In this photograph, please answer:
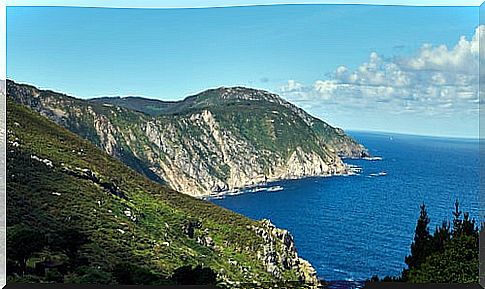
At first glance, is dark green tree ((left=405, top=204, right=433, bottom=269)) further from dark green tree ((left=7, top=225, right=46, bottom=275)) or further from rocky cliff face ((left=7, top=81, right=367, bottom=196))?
dark green tree ((left=7, top=225, right=46, bottom=275))

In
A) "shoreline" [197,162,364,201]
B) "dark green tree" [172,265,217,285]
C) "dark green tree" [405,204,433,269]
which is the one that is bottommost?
"dark green tree" [172,265,217,285]

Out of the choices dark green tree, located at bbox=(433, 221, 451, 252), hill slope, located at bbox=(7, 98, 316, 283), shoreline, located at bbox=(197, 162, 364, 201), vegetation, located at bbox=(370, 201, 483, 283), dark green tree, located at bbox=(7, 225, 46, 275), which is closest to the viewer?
vegetation, located at bbox=(370, 201, 483, 283)

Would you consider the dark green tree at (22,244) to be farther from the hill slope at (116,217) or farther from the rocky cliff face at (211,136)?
the rocky cliff face at (211,136)

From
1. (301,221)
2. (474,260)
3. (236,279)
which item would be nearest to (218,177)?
(301,221)

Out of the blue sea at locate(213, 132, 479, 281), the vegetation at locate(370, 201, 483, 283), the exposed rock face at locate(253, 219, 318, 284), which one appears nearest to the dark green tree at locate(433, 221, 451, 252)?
the vegetation at locate(370, 201, 483, 283)

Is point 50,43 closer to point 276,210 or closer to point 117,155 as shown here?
point 117,155

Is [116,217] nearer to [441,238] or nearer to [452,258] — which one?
[441,238]
